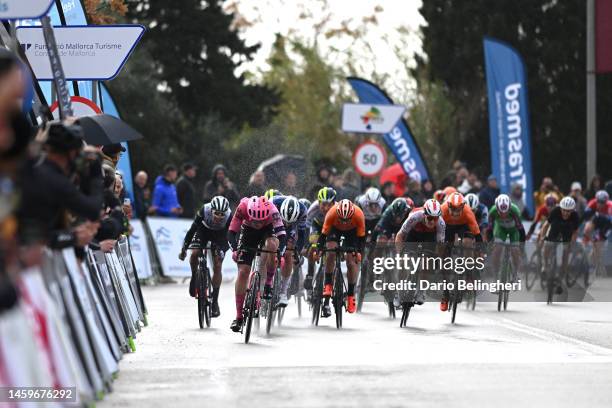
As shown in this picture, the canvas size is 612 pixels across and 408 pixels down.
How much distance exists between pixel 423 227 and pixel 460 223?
1.70 metres

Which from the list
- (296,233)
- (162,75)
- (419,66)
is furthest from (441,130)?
(296,233)

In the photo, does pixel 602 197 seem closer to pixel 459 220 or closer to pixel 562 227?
pixel 562 227

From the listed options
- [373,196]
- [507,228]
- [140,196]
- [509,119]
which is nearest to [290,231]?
[373,196]

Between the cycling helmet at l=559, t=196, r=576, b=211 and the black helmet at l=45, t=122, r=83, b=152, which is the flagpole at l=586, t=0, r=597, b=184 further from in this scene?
the black helmet at l=45, t=122, r=83, b=152

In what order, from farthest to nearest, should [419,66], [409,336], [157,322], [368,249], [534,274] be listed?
[419,66]
[534,274]
[368,249]
[157,322]
[409,336]

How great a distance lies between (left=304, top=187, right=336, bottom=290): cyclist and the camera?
2012cm

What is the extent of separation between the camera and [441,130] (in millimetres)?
65000

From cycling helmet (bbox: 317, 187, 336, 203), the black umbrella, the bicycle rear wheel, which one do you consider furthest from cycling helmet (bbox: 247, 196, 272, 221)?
cycling helmet (bbox: 317, 187, 336, 203)

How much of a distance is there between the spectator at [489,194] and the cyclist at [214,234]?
10.8m

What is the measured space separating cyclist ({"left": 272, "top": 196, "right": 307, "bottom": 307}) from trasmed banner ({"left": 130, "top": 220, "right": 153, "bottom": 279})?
24.1ft

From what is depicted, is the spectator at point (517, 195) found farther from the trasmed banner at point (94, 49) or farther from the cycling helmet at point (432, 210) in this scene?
the trasmed banner at point (94, 49)

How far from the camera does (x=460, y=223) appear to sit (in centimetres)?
2050

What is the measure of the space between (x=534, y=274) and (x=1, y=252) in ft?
61.6

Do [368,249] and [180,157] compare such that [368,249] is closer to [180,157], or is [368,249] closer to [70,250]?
[70,250]
